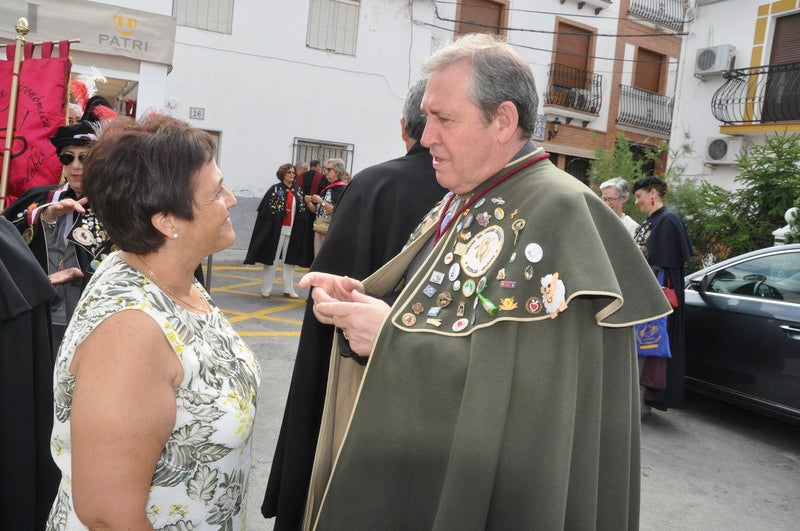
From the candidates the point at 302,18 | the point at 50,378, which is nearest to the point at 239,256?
the point at 302,18

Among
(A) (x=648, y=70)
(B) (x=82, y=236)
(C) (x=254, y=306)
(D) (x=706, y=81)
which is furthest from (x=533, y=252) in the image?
(A) (x=648, y=70)

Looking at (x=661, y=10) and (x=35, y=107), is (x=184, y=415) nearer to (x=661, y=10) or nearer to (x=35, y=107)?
(x=35, y=107)

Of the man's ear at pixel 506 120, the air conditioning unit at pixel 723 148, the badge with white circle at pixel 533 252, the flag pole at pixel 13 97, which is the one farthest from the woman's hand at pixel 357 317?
the air conditioning unit at pixel 723 148

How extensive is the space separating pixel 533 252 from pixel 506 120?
0.45 metres

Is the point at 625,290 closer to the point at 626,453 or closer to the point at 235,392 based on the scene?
the point at 626,453

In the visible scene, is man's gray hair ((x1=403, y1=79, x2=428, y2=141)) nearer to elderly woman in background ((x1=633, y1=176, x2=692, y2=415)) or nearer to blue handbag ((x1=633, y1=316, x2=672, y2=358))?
blue handbag ((x1=633, y1=316, x2=672, y2=358))

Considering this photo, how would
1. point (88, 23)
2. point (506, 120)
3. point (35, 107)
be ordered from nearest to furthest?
point (506, 120) → point (35, 107) → point (88, 23)

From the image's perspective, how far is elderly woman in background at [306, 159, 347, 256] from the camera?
9.70m

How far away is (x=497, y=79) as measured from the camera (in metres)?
1.93

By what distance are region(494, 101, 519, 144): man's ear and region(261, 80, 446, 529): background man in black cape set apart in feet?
2.47

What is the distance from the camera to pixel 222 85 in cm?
1391

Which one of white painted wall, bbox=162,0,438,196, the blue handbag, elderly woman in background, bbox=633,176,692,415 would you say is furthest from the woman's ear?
white painted wall, bbox=162,0,438,196

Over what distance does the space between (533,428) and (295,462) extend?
1.28 meters

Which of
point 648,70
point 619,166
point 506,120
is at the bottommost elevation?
point 506,120
